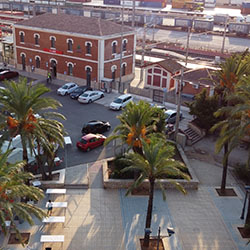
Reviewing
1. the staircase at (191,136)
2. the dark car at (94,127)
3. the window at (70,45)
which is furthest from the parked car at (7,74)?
the staircase at (191,136)

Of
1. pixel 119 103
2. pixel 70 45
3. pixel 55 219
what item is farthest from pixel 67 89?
pixel 55 219

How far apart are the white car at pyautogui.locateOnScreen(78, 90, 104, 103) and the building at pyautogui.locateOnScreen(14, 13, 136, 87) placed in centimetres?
444

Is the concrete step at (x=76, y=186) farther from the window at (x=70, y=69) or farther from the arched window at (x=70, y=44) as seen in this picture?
the arched window at (x=70, y=44)

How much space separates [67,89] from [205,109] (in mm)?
20118

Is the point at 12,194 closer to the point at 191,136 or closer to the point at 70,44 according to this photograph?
the point at 191,136

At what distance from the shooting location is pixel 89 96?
45.6 meters

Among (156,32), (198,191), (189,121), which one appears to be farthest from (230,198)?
(156,32)

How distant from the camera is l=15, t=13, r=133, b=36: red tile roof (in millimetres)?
50375

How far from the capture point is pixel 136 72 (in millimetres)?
60188

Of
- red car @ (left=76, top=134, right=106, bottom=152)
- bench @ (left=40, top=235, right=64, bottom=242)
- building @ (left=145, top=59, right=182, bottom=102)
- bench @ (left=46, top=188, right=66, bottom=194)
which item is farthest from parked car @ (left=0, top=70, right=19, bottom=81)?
bench @ (left=40, top=235, right=64, bottom=242)

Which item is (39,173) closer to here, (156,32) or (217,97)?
(217,97)

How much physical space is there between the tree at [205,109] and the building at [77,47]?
17.9 meters

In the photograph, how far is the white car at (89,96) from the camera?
148 feet

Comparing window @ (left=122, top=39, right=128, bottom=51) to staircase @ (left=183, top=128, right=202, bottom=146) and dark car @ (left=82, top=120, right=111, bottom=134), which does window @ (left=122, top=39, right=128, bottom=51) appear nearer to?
dark car @ (left=82, top=120, right=111, bottom=134)
